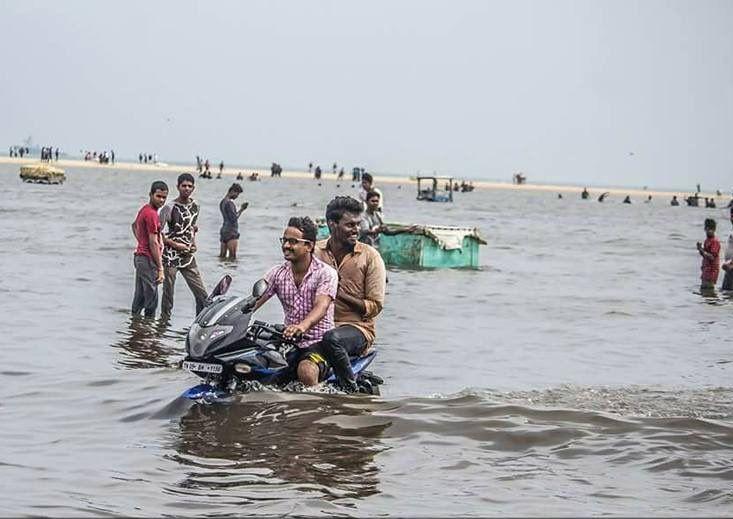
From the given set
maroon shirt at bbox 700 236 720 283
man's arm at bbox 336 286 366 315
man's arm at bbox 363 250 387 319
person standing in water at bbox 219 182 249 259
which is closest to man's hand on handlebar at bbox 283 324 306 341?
man's arm at bbox 336 286 366 315

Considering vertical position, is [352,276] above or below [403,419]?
above

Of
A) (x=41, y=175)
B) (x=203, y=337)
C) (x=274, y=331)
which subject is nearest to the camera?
(x=203, y=337)

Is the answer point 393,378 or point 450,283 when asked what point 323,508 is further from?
point 450,283

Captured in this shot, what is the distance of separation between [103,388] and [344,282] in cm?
267

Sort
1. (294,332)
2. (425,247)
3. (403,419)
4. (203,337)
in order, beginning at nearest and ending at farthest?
(203,337) < (294,332) < (403,419) < (425,247)

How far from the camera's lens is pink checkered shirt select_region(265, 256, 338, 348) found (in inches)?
308

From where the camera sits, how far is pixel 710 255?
20.4 meters

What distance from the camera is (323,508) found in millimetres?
6191

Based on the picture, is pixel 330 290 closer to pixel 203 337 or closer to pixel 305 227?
pixel 305 227

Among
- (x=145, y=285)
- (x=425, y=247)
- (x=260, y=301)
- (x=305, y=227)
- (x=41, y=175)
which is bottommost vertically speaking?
(x=41, y=175)

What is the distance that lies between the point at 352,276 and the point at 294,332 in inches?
34.2

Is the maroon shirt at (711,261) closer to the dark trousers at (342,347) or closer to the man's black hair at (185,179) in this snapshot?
the man's black hair at (185,179)

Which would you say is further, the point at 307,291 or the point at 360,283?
the point at 360,283

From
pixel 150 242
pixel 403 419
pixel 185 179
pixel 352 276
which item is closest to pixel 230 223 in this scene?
pixel 185 179
